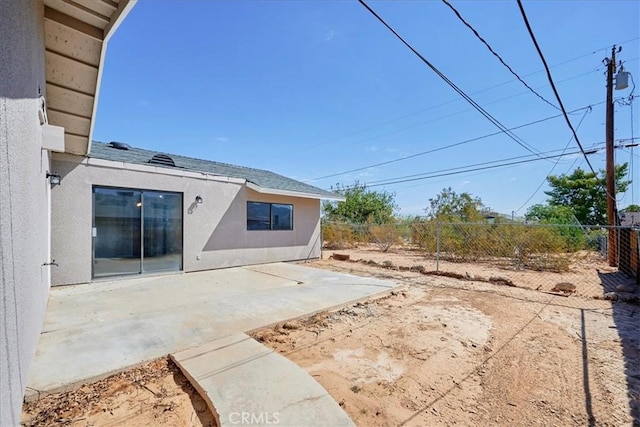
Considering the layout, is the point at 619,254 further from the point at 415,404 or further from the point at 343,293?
the point at 415,404

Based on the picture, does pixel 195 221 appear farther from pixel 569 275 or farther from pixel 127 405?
pixel 569 275

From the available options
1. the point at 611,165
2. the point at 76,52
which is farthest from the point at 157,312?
the point at 611,165

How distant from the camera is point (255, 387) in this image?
238 cm

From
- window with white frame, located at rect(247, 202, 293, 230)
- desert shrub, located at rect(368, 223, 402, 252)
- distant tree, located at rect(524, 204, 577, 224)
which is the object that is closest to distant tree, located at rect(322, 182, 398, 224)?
desert shrub, located at rect(368, 223, 402, 252)

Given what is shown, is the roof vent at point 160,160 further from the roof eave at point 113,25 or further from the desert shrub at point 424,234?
the desert shrub at point 424,234

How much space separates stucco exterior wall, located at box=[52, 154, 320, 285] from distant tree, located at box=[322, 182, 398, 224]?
1162 centimetres

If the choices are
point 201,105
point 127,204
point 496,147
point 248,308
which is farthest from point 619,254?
point 201,105

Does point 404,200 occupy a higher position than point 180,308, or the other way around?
point 404,200

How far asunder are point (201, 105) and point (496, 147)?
1505 centimetres

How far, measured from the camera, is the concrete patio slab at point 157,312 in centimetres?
283

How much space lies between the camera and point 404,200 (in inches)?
→ 1059

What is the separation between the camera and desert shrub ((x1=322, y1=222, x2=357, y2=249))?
1650 centimetres

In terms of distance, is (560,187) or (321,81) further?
(560,187)

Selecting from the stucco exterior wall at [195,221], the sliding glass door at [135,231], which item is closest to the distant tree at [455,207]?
the stucco exterior wall at [195,221]
